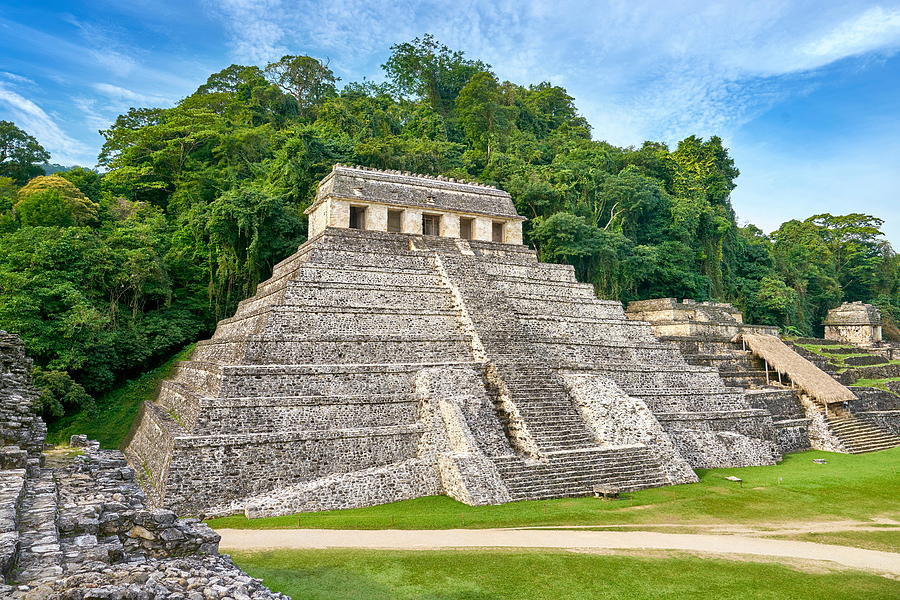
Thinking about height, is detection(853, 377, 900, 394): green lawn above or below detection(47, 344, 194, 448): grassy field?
above

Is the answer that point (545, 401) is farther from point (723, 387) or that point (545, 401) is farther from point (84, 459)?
point (84, 459)

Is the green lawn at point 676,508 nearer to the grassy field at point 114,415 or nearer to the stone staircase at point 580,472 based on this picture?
the stone staircase at point 580,472

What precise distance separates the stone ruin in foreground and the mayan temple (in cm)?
353

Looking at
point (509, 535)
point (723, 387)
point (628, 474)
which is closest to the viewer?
point (509, 535)

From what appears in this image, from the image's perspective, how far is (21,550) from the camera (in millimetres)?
5141

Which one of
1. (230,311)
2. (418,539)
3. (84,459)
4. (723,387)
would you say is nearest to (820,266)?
(723,387)

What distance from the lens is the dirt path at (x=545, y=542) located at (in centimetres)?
985

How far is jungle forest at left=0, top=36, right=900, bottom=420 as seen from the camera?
20422 mm

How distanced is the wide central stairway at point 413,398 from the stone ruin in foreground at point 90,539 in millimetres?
3531

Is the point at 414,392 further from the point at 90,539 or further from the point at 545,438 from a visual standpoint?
the point at 90,539

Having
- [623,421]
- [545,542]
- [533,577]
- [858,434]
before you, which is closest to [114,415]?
[545,542]

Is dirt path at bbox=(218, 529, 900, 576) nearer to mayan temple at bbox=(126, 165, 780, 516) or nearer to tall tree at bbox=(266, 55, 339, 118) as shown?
mayan temple at bbox=(126, 165, 780, 516)

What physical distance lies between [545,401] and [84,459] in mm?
10496

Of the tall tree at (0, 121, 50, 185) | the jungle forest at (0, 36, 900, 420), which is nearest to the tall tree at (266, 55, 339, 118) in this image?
the jungle forest at (0, 36, 900, 420)
